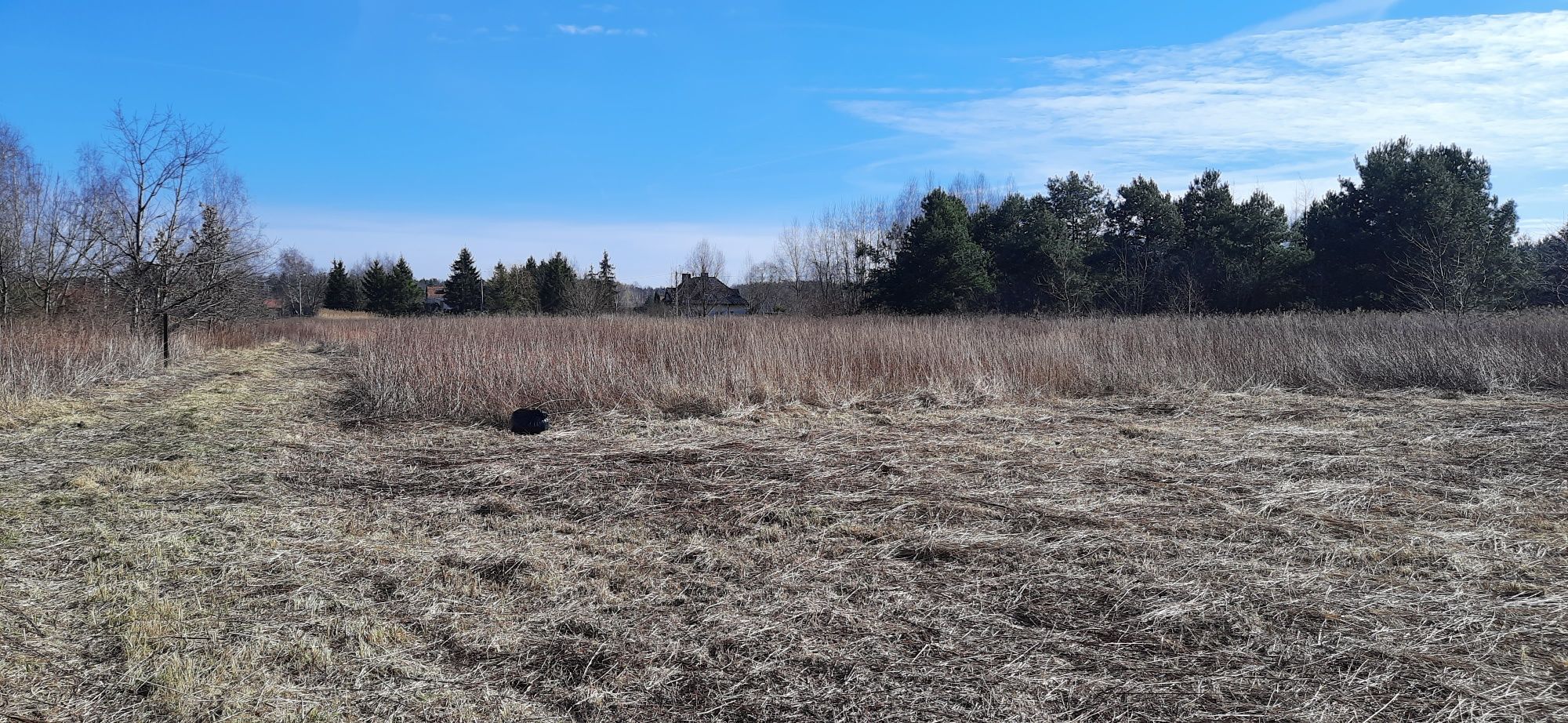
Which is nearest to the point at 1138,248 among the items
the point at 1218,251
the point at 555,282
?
the point at 1218,251

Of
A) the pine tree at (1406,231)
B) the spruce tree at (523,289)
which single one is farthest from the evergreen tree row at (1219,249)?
the spruce tree at (523,289)

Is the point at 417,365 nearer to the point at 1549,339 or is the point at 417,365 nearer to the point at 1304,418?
the point at 1304,418

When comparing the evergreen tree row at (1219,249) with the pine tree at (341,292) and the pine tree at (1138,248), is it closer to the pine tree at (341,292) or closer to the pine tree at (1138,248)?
the pine tree at (1138,248)

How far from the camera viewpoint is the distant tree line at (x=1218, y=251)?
695 inches

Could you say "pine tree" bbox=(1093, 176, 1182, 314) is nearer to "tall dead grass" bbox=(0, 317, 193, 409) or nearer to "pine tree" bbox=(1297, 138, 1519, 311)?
"pine tree" bbox=(1297, 138, 1519, 311)

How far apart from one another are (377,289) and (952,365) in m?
42.0

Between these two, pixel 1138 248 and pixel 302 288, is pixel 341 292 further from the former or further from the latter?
pixel 1138 248

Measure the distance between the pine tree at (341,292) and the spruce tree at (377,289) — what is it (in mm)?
4637

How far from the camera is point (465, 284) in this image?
44906mm

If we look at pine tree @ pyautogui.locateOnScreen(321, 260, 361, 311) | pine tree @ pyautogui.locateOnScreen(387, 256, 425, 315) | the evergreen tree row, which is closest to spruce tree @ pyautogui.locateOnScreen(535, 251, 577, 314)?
pine tree @ pyautogui.locateOnScreen(387, 256, 425, 315)

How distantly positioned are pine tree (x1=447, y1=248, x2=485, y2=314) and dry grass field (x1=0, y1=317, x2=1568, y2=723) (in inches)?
1567

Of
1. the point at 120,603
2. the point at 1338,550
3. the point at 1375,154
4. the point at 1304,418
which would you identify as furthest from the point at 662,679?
the point at 1375,154

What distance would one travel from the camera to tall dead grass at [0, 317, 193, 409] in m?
7.36

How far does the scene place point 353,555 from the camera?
3.16 m
